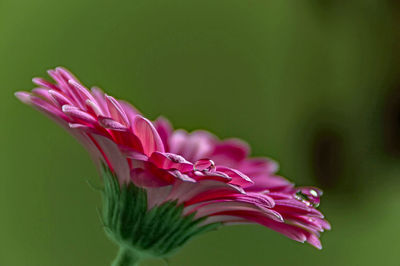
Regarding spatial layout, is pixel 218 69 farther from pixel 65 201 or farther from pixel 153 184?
pixel 153 184

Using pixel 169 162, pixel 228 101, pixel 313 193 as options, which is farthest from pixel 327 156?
pixel 169 162

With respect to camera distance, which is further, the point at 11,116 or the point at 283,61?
the point at 283,61

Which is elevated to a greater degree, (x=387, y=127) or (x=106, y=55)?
(x=387, y=127)

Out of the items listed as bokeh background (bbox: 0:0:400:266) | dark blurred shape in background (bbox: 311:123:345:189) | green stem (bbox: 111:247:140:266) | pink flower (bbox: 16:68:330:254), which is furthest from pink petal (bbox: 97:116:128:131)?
dark blurred shape in background (bbox: 311:123:345:189)

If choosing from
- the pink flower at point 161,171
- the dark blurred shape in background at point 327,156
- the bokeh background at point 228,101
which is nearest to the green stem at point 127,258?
the pink flower at point 161,171

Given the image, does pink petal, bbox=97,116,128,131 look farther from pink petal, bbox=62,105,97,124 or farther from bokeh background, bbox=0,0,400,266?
bokeh background, bbox=0,0,400,266

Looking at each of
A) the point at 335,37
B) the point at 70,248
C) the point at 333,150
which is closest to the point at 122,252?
the point at 70,248
